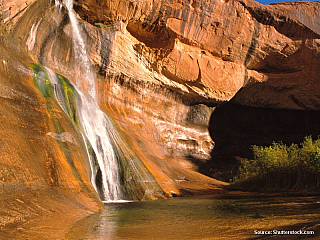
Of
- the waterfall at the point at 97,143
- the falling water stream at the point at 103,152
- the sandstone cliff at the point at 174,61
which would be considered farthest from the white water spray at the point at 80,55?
the waterfall at the point at 97,143

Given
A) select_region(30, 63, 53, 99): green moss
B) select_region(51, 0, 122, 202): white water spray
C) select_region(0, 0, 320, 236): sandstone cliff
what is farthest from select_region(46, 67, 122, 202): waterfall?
select_region(0, 0, 320, 236): sandstone cliff

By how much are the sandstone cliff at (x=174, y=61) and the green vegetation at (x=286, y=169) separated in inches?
108

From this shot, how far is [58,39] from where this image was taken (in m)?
21.9

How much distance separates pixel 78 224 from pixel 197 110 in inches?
1076

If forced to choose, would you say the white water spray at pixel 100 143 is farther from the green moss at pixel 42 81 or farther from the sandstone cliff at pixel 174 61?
the sandstone cliff at pixel 174 61

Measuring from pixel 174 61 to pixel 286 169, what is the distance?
1451 centimetres

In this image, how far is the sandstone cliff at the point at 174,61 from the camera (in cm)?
2006

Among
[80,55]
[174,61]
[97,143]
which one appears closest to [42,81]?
[97,143]

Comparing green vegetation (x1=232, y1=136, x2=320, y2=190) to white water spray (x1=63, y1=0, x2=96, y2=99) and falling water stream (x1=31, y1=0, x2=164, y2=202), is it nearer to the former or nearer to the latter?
falling water stream (x1=31, y1=0, x2=164, y2=202)

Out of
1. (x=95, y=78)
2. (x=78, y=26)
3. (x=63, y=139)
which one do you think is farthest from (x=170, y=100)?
(x=63, y=139)

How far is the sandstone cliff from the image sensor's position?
790 inches

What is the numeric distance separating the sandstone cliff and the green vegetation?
275 centimetres

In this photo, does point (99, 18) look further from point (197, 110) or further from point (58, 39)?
point (197, 110)

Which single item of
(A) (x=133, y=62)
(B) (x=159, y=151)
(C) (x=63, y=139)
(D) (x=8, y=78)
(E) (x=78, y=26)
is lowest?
(B) (x=159, y=151)
